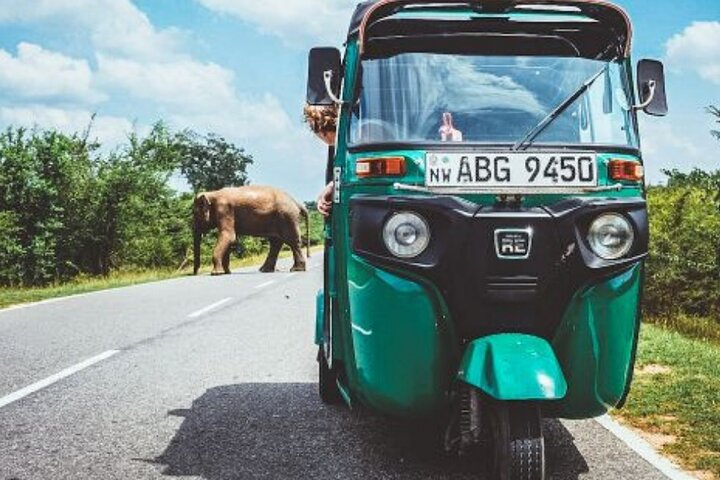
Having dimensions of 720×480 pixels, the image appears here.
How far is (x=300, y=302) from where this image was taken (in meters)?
13.4

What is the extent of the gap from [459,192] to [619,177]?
0.73m

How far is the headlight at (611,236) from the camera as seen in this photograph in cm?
349

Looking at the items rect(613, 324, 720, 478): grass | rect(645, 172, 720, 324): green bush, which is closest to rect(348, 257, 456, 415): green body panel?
rect(613, 324, 720, 478): grass

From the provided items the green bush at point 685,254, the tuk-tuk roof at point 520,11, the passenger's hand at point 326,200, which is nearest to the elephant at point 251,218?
the green bush at point 685,254

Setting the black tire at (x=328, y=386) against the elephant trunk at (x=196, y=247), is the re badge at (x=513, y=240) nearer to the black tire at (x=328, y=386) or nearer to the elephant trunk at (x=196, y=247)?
the black tire at (x=328, y=386)

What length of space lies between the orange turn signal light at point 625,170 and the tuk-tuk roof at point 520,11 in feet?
2.11

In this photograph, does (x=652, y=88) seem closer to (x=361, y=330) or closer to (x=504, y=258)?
(x=504, y=258)

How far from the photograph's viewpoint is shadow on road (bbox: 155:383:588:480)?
411 cm

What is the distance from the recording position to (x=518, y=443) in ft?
10.6

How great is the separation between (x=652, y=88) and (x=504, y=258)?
1260 millimetres

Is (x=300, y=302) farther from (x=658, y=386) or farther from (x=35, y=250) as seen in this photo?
(x=35, y=250)

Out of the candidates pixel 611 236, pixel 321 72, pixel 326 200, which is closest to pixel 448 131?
pixel 321 72

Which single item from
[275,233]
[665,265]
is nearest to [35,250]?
[275,233]

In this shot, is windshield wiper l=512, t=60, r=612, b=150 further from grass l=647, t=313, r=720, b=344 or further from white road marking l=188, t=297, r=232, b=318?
white road marking l=188, t=297, r=232, b=318
